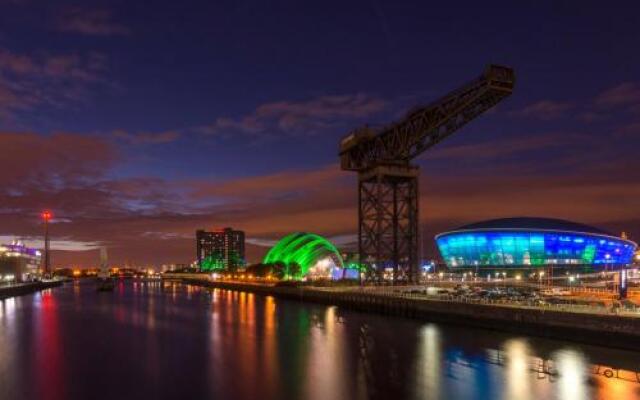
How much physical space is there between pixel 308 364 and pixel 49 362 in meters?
16.3

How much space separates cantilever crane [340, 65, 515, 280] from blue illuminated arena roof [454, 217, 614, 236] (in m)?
75.4

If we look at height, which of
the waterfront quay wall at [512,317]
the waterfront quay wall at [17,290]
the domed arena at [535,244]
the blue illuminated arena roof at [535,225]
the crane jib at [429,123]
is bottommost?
the waterfront quay wall at [17,290]

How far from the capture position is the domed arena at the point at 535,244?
434 ft

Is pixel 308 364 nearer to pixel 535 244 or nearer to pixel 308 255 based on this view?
pixel 308 255

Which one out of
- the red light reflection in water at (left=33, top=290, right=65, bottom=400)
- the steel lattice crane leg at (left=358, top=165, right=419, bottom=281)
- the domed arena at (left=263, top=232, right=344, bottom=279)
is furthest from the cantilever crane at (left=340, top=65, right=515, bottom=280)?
the domed arena at (left=263, top=232, right=344, bottom=279)

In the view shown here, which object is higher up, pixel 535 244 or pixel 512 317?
pixel 535 244

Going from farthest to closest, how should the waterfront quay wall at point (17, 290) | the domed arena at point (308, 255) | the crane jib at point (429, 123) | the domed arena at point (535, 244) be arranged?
the domed arena at point (308, 255), the domed arena at point (535, 244), the waterfront quay wall at point (17, 290), the crane jib at point (429, 123)

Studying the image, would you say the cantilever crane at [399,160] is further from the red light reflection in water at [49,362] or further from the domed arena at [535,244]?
the domed arena at [535,244]

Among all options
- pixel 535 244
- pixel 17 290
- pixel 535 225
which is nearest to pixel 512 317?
pixel 535 244

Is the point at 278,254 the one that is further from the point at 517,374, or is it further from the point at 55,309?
the point at 517,374

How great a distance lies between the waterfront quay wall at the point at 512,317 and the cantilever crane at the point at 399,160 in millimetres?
6117

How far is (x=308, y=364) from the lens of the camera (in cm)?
3275

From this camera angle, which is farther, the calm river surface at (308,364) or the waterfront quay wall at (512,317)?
the waterfront quay wall at (512,317)

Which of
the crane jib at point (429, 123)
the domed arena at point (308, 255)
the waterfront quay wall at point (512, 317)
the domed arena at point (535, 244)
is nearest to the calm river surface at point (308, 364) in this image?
the waterfront quay wall at point (512, 317)
